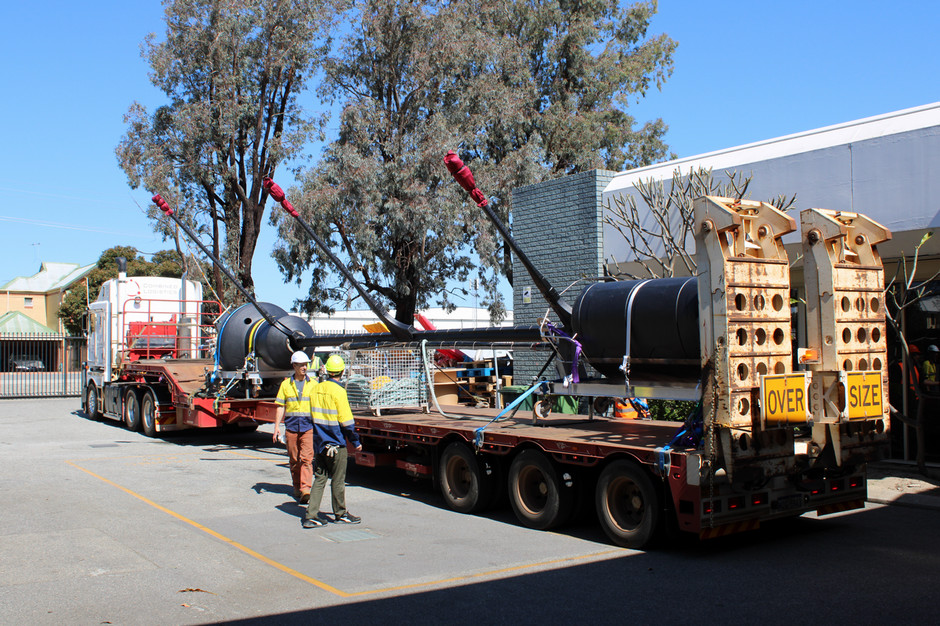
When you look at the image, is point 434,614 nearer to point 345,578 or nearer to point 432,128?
point 345,578

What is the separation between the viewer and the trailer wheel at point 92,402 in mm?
22125

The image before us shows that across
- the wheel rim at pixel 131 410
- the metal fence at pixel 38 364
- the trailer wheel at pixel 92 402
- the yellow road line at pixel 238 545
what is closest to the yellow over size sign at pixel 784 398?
the yellow road line at pixel 238 545

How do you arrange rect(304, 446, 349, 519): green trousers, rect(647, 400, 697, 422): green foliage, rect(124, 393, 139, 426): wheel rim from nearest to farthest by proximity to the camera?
rect(304, 446, 349, 519): green trousers → rect(647, 400, 697, 422): green foliage → rect(124, 393, 139, 426): wheel rim

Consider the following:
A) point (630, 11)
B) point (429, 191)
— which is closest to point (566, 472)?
point (429, 191)

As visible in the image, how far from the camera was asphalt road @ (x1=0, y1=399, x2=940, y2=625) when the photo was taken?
20.3 feet

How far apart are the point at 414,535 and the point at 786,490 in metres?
3.70

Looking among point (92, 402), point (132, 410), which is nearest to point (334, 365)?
point (132, 410)

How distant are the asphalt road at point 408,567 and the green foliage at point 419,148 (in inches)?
638

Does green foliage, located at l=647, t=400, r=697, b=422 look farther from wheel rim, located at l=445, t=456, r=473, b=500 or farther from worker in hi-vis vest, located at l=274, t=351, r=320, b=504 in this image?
worker in hi-vis vest, located at l=274, t=351, r=320, b=504

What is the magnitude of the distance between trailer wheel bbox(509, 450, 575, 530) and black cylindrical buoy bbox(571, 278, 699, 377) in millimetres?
1236

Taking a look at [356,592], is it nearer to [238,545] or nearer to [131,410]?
[238,545]

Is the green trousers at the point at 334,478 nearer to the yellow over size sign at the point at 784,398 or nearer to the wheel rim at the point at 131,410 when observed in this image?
the yellow over size sign at the point at 784,398

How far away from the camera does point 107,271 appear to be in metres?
60.9

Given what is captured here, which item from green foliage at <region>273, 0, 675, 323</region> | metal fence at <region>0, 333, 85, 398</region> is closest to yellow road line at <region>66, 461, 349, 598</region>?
green foliage at <region>273, 0, 675, 323</region>
